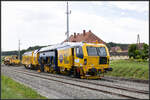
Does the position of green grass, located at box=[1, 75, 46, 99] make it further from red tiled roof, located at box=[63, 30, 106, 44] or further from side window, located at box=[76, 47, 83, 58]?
red tiled roof, located at box=[63, 30, 106, 44]

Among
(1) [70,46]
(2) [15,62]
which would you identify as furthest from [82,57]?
(2) [15,62]

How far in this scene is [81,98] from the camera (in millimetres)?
8555

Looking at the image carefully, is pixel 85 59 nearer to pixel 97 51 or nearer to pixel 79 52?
pixel 79 52

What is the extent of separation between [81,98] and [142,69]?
9.05 meters

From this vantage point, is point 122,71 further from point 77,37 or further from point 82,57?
point 77,37

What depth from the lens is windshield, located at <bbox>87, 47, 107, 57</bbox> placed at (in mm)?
15992

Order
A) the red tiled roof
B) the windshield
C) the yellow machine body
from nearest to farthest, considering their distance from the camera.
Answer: the yellow machine body, the windshield, the red tiled roof

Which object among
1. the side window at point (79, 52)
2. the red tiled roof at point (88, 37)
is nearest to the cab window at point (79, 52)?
the side window at point (79, 52)

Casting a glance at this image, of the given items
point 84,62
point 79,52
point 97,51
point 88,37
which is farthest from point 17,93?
point 88,37

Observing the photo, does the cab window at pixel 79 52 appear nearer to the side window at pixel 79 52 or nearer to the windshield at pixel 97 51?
the side window at pixel 79 52

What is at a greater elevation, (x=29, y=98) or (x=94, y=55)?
(x=94, y=55)

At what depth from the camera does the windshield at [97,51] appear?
16.0m

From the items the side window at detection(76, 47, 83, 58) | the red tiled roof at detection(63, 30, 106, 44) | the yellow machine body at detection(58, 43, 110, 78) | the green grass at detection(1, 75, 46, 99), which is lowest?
the green grass at detection(1, 75, 46, 99)

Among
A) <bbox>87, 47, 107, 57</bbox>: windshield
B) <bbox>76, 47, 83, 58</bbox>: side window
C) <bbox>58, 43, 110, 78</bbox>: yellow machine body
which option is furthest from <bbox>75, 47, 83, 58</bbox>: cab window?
<bbox>87, 47, 107, 57</bbox>: windshield
